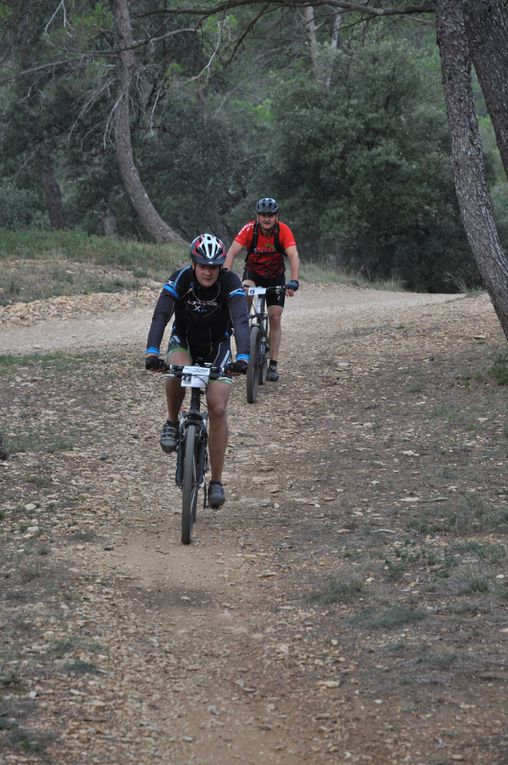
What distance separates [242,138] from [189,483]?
29.0m

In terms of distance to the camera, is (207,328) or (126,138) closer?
(207,328)

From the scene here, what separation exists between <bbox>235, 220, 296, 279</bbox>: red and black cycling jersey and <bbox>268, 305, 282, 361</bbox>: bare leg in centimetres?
38

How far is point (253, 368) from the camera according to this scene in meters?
10.7

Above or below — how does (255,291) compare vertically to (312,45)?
below

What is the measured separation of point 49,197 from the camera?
32156mm

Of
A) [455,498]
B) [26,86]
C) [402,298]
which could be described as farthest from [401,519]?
[26,86]

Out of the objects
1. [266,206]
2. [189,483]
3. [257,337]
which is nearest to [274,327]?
[257,337]

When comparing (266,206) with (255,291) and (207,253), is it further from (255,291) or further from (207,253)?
(207,253)

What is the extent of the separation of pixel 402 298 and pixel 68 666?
17938mm

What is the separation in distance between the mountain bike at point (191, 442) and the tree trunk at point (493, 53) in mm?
4276

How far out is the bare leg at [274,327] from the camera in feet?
36.3

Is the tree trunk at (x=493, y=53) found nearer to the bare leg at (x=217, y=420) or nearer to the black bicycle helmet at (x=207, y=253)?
the black bicycle helmet at (x=207, y=253)

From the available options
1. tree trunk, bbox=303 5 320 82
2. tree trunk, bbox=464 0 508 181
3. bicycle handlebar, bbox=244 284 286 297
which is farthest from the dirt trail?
tree trunk, bbox=303 5 320 82

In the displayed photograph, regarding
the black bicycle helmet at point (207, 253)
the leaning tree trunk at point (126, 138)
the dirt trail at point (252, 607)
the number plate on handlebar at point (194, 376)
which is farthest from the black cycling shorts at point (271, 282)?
the leaning tree trunk at point (126, 138)
